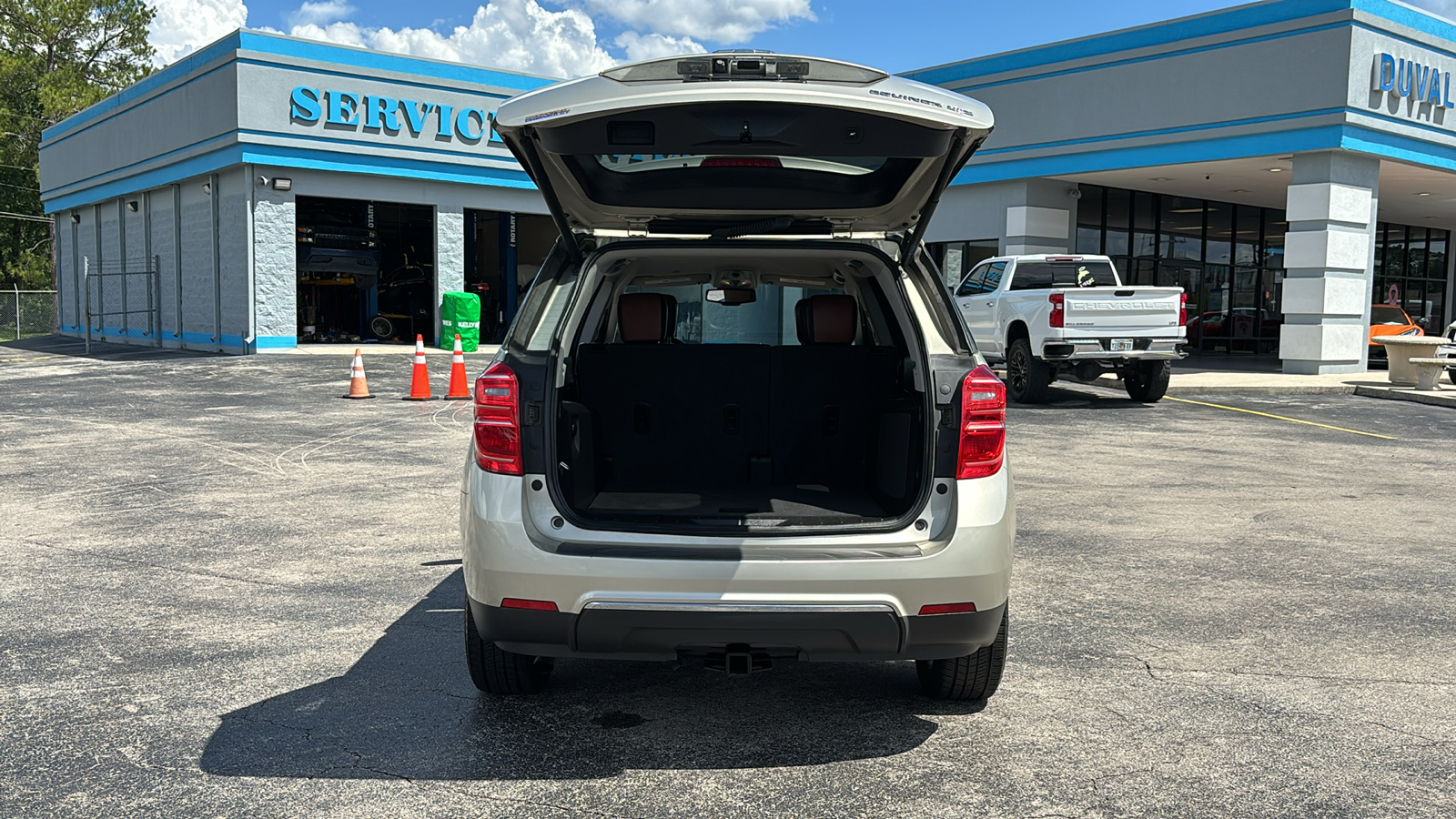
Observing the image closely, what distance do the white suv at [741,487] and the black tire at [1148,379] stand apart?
12849 mm

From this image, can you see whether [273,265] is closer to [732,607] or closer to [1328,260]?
[1328,260]

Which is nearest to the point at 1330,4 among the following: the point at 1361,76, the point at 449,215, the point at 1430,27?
the point at 1361,76

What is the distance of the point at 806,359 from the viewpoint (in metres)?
5.19

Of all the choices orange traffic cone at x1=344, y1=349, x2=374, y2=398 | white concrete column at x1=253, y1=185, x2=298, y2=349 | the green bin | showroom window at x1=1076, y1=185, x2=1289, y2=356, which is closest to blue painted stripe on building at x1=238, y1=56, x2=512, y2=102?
white concrete column at x1=253, y1=185, x2=298, y2=349

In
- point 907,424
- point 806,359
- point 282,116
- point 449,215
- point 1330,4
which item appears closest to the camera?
point 907,424

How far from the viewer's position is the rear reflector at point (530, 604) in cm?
367

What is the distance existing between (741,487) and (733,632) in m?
1.41

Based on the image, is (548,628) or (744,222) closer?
(548,628)

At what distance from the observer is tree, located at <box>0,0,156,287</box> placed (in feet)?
165

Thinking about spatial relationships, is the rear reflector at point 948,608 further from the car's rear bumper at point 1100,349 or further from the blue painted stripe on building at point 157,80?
the blue painted stripe on building at point 157,80

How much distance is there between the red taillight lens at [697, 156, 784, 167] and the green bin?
22487mm

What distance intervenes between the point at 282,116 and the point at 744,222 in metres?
23.8

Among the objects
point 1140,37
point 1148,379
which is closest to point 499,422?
point 1148,379

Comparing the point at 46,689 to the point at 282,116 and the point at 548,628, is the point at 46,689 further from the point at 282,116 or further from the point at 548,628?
the point at 282,116
